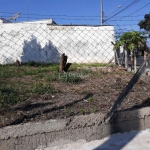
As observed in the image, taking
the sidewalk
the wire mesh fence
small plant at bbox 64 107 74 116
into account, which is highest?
the wire mesh fence

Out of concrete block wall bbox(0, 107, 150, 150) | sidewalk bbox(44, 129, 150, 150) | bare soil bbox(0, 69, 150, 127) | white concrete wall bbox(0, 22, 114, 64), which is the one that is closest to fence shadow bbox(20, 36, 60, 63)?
white concrete wall bbox(0, 22, 114, 64)

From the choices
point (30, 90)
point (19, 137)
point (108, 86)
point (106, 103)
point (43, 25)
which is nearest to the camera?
point (19, 137)

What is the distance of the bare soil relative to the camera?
3.00 metres

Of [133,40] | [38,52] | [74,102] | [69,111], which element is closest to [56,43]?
[38,52]

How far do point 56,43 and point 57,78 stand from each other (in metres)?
5.37

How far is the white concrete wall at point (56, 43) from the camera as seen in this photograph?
10.1 m

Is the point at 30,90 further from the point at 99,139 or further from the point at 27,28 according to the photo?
the point at 27,28

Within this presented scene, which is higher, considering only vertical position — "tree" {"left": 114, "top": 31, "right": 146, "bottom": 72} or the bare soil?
"tree" {"left": 114, "top": 31, "right": 146, "bottom": 72}

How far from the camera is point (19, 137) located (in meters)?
2.62

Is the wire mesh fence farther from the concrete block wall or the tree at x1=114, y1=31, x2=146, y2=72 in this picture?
the tree at x1=114, y1=31, x2=146, y2=72

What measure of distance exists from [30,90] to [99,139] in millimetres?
1470

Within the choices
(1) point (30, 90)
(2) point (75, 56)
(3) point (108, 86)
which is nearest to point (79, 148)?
(1) point (30, 90)

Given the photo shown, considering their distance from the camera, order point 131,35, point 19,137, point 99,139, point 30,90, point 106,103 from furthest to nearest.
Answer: point 131,35
point 30,90
point 106,103
point 99,139
point 19,137

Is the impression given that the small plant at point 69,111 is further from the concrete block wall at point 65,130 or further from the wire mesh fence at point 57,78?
the concrete block wall at point 65,130
